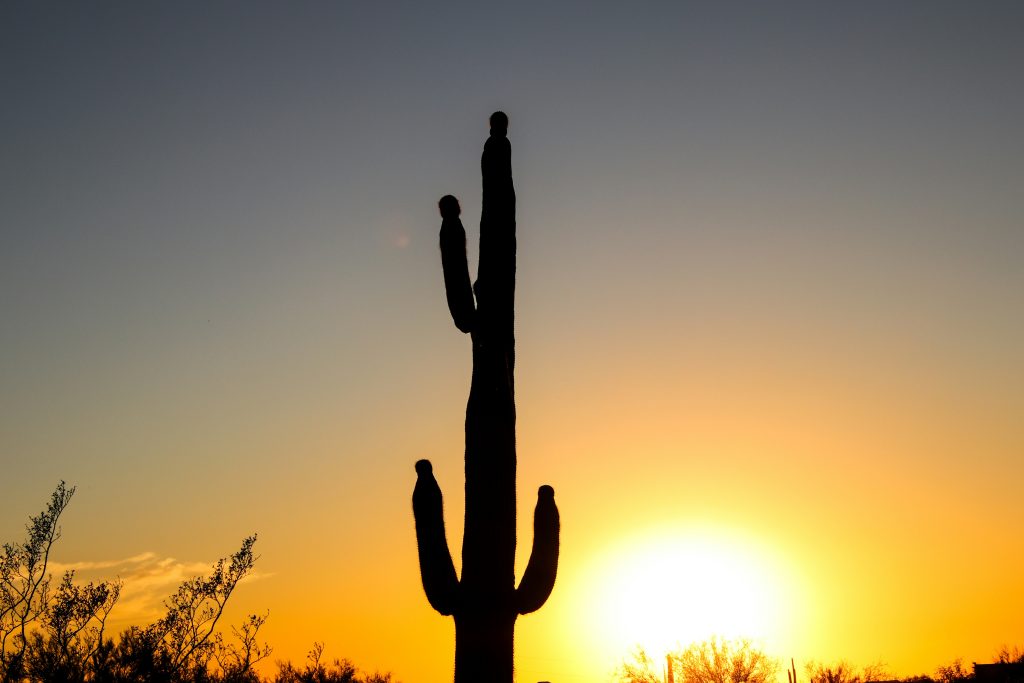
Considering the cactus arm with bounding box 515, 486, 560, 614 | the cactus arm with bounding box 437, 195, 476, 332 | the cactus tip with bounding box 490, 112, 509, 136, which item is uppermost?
the cactus tip with bounding box 490, 112, 509, 136

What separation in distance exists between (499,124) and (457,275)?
1641 mm

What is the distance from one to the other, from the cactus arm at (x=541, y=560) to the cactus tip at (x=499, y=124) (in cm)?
327

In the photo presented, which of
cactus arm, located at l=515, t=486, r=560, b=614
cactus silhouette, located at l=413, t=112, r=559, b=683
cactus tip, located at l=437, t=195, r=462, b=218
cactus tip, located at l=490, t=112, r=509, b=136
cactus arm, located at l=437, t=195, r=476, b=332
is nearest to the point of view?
cactus silhouette, located at l=413, t=112, r=559, b=683

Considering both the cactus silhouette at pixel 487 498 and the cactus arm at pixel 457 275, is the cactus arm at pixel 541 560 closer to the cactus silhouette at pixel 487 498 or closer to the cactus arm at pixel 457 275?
the cactus silhouette at pixel 487 498

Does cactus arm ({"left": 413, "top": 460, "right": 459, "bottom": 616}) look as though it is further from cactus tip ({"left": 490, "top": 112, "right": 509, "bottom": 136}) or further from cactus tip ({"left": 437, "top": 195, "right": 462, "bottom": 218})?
cactus tip ({"left": 490, "top": 112, "right": 509, "bottom": 136})

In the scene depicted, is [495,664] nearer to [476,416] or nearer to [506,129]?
[476,416]

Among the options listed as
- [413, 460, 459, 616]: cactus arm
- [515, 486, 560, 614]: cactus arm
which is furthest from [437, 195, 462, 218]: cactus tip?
[515, 486, 560, 614]: cactus arm

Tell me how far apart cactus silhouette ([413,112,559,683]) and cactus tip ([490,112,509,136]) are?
60cm

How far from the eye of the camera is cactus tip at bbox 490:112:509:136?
7.63 m

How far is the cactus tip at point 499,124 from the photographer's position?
7633 millimetres

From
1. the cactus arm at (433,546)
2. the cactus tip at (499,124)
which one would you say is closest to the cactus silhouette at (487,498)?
the cactus arm at (433,546)

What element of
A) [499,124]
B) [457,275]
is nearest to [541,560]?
[457,275]

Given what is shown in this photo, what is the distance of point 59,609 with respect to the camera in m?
21.8

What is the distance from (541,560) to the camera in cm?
639
